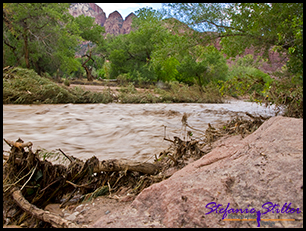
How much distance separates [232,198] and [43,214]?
101cm

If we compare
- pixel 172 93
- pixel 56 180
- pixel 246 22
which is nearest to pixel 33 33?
pixel 172 93

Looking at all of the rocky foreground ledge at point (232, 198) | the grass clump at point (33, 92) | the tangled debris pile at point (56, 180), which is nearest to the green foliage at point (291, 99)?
the rocky foreground ledge at point (232, 198)

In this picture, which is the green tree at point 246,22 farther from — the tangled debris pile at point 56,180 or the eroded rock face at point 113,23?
the eroded rock face at point 113,23

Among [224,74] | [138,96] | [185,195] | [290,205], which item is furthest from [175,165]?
[224,74]

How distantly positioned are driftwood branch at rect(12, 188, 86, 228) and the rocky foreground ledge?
17cm

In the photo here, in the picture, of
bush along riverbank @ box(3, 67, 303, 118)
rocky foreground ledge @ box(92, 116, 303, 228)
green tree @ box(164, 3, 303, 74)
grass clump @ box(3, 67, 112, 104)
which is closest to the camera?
rocky foreground ledge @ box(92, 116, 303, 228)

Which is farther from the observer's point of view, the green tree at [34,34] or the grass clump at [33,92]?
the green tree at [34,34]

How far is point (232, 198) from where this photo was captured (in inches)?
40.6

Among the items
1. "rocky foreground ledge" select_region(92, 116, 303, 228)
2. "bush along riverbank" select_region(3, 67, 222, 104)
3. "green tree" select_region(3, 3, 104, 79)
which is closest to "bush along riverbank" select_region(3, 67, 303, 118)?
"bush along riverbank" select_region(3, 67, 222, 104)

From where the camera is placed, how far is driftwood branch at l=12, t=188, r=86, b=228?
1.09m

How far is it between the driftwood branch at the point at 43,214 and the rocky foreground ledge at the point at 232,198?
17cm

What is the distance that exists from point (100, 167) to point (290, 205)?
132 centimetres

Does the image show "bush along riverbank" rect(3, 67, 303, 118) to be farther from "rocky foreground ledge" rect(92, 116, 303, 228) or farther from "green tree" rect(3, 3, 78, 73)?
"green tree" rect(3, 3, 78, 73)

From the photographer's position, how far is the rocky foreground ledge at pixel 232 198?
0.91m
